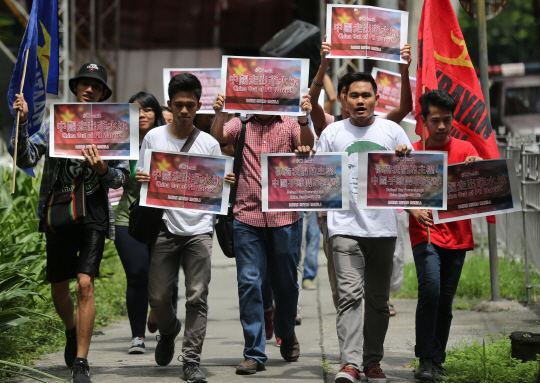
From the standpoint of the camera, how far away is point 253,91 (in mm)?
5750

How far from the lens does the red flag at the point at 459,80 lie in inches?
252

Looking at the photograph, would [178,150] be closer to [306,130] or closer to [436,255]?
[306,130]

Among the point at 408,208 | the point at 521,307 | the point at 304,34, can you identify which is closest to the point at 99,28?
the point at 304,34

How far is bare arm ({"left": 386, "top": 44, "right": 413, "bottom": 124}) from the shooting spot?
Answer: 19.4 ft

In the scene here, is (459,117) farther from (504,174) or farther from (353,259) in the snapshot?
(353,259)

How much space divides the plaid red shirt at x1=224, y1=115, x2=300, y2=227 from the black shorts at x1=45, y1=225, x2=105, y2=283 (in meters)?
1.03

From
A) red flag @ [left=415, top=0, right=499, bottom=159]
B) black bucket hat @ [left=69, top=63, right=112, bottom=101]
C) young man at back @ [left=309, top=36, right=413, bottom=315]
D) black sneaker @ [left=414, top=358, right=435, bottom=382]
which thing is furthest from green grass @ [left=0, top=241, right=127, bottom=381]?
red flag @ [left=415, top=0, right=499, bottom=159]

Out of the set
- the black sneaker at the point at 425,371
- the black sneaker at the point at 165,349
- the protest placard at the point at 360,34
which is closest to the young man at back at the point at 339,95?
the protest placard at the point at 360,34

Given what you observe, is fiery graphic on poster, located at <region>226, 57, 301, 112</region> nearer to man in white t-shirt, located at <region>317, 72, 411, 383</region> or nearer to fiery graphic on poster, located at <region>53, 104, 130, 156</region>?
man in white t-shirt, located at <region>317, 72, 411, 383</region>

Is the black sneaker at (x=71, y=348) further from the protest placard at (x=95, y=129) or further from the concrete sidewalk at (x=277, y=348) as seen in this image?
the protest placard at (x=95, y=129)

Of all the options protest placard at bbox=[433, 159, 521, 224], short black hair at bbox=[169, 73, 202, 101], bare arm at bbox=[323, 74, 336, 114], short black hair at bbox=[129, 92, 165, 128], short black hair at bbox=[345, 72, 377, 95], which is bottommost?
protest placard at bbox=[433, 159, 521, 224]

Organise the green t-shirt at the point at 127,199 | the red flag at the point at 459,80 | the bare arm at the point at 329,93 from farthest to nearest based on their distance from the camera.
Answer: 1. the bare arm at the point at 329,93
2. the green t-shirt at the point at 127,199
3. the red flag at the point at 459,80

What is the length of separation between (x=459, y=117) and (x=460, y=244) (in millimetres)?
1416

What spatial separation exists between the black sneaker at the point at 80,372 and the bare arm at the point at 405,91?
2912mm
